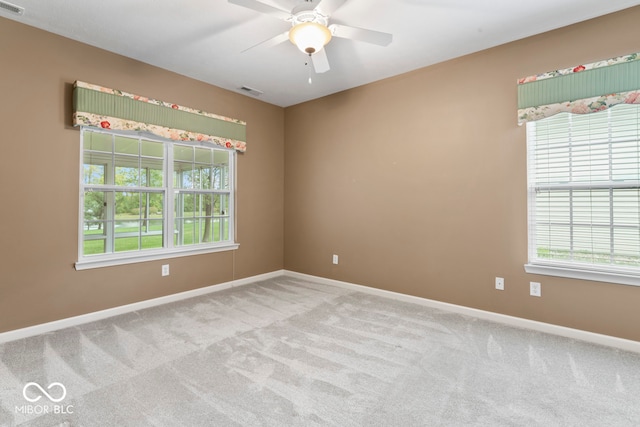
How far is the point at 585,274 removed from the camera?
2.61 meters

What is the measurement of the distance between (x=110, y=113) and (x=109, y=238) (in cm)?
127

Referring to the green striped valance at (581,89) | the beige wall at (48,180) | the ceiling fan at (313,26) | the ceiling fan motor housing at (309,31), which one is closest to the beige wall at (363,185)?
the beige wall at (48,180)

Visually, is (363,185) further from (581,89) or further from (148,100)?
(148,100)

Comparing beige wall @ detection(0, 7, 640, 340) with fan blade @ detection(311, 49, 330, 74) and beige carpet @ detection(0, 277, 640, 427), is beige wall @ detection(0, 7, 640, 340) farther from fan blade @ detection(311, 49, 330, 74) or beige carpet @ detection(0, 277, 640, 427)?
fan blade @ detection(311, 49, 330, 74)

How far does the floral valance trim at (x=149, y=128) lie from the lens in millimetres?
2915

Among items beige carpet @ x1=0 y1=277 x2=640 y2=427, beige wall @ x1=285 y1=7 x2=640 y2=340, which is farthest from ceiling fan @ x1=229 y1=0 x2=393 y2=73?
beige carpet @ x1=0 y1=277 x2=640 y2=427

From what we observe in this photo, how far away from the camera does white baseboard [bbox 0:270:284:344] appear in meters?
2.65

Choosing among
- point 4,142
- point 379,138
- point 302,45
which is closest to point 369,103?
point 379,138

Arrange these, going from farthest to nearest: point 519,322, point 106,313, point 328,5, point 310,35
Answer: point 106,313 → point 519,322 → point 310,35 → point 328,5

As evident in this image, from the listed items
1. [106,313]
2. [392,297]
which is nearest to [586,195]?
[392,297]

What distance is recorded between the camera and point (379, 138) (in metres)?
3.89

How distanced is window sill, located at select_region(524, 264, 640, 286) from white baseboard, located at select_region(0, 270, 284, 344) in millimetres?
3467

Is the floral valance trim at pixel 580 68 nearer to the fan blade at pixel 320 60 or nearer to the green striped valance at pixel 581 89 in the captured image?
the green striped valance at pixel 581 89

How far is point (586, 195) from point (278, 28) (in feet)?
10.0
